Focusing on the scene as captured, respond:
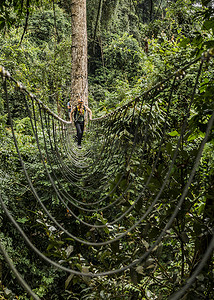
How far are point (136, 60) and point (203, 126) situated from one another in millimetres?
9447

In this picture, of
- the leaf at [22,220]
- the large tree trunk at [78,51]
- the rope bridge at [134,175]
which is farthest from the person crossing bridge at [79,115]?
the leaf at [22,220]

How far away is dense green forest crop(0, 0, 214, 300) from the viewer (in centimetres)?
94

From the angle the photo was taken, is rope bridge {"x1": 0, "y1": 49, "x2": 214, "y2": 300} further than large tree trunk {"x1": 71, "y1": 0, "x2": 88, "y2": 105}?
No

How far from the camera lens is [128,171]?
1.90m

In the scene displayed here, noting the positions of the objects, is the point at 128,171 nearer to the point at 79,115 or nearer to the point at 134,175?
the point at 134,175

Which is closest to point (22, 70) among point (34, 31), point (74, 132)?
point (74, 132)

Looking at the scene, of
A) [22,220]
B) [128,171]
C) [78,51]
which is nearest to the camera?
[128,171]

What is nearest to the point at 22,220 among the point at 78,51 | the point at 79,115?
the point at 79,115

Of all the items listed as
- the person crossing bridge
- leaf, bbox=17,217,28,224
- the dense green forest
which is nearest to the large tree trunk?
the person crossing bridge

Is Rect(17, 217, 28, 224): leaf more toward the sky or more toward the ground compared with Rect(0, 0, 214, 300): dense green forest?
more toward the ground

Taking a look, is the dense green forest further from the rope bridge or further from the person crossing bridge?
the person crossing bridge

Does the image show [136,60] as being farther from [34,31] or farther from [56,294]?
[56,294]

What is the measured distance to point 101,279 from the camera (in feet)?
4.14

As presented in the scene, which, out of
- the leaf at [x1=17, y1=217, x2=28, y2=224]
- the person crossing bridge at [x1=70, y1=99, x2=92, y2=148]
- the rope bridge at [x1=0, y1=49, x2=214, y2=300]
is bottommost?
the leaf at [x1=17, y1=217, x2=28, y2=224]
